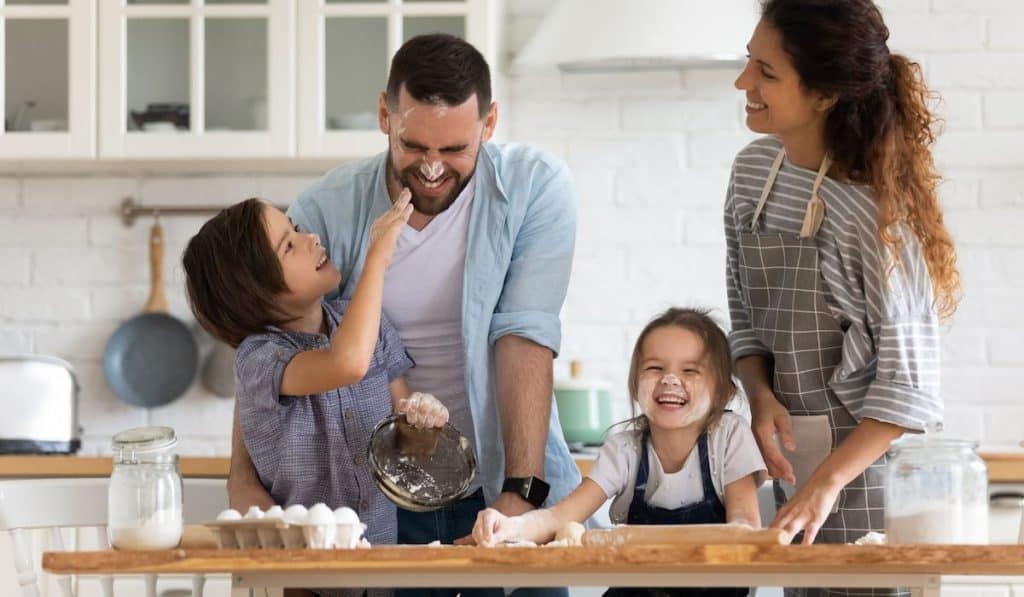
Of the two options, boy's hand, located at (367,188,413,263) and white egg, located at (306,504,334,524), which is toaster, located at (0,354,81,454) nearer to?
boy's hand, located at (367,188,413,263)

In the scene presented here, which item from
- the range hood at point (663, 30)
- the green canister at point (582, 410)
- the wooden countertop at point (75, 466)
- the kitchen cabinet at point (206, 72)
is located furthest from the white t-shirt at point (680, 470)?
the kitchen cabinet at point (206, 72)

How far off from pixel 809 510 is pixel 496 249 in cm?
66

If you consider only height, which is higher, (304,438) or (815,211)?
(815,211)

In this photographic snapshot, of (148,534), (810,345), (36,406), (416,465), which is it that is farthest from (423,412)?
(36,406)

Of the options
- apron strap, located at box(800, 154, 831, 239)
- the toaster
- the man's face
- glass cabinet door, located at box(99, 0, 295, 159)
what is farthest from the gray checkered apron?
the toaster

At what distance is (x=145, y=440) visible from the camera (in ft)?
5.80

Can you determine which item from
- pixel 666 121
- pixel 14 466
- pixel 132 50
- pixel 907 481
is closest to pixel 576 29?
pixel 666 121

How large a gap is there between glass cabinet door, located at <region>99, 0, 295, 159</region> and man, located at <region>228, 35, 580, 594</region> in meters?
1.30

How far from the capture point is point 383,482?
1970 mm

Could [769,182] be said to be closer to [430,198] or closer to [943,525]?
[430,198]

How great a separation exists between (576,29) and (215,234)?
56.4 inches

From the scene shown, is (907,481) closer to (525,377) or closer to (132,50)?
(525,377)

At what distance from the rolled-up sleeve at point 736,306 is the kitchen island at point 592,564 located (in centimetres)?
65

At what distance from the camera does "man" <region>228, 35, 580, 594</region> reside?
218cm
